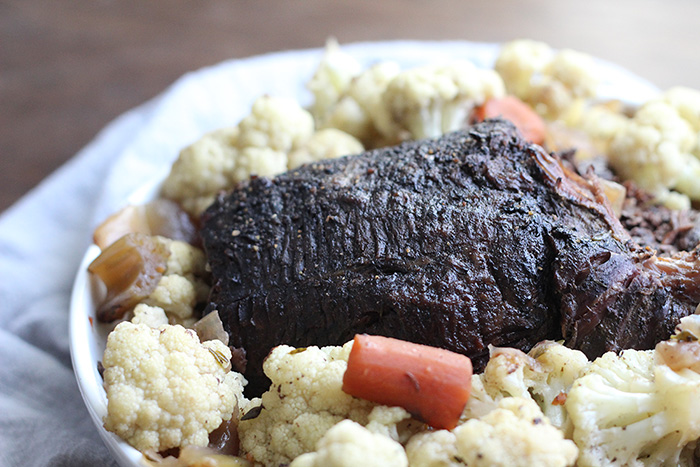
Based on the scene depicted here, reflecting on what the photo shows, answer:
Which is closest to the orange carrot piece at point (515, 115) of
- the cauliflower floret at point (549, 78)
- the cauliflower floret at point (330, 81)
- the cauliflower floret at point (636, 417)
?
the cauliflower floret at point (549, 78)

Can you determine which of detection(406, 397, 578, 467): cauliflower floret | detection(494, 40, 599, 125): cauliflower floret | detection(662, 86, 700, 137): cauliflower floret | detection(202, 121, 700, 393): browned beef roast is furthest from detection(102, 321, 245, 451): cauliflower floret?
detection(662, 86, 700, 137): cauliflower floret

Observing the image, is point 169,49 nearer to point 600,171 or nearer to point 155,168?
point 155,168

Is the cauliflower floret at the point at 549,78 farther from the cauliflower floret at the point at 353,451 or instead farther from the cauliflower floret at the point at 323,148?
the cauliflower floret at the point at 353,451

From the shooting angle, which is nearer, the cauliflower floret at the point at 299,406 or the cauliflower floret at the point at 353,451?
the cauliflower floret at the point at 353,451

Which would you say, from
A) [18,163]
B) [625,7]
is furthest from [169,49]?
[625,7]

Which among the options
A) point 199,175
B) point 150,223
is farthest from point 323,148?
point 150,223

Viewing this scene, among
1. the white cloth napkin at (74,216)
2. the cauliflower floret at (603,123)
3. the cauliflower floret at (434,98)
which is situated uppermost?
the cauliflower floret at (434,98)

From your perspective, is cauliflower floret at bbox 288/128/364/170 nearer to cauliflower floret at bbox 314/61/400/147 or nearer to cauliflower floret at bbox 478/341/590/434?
cauliflower floret at bbox 314/61/400/147
